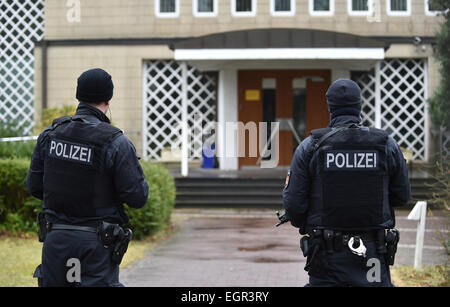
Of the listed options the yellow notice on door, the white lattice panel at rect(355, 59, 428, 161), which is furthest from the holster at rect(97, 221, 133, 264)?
the white lattice panel at rect(355, 59, 428, 161)

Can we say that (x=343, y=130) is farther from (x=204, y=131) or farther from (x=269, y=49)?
(x=204, y=131)

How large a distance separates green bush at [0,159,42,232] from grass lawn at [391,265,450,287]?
18.1 feet

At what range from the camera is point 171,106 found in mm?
20047

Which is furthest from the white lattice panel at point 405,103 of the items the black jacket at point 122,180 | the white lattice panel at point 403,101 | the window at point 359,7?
the black jacket at point 122,180

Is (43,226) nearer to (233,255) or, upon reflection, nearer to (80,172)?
(80,172)

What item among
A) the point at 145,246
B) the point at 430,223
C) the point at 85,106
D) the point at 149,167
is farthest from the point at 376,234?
the point at 430,223

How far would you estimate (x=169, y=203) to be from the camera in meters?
12.7

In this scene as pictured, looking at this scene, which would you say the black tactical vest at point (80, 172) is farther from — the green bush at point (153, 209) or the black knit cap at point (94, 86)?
the green bush at point (153, 209)

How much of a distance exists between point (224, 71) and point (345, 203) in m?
15.0

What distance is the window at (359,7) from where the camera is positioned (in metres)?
19.5

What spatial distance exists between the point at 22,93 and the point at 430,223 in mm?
12427

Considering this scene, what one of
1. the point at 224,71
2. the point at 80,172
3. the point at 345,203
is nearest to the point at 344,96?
the point at 345,203

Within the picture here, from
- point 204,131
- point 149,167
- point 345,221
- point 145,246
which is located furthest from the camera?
point 204,131

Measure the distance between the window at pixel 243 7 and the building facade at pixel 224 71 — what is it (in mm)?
27
